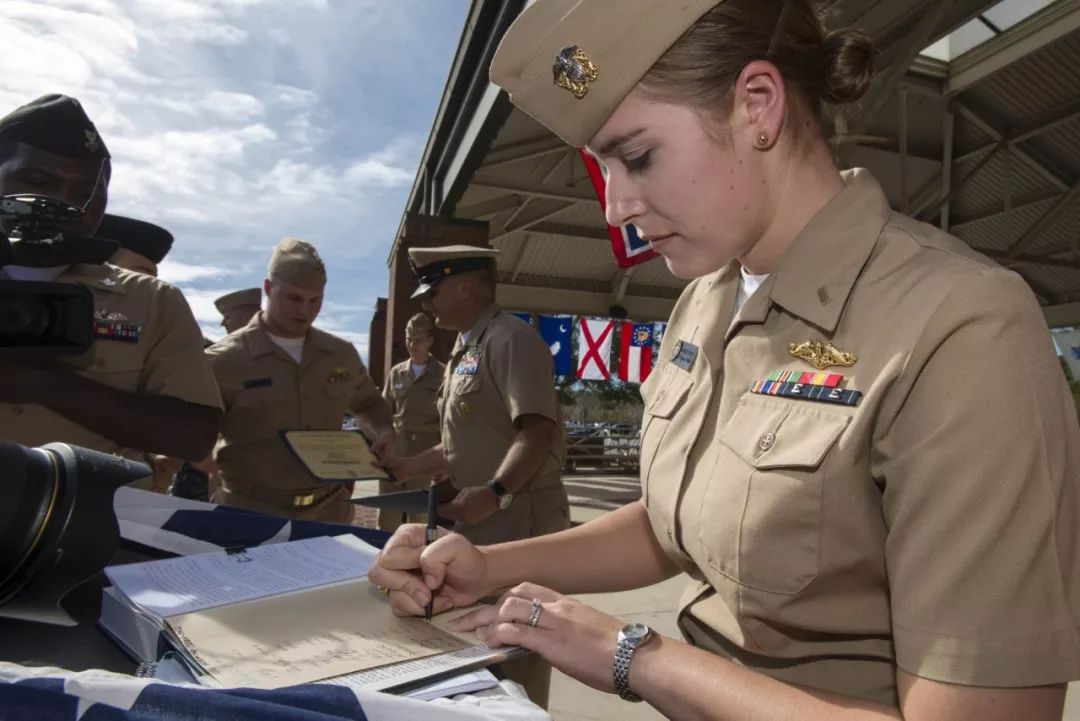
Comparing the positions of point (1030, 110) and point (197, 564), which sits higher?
point (1030, 110)

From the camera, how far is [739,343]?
1.00 meters

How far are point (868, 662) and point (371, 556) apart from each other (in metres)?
0.69

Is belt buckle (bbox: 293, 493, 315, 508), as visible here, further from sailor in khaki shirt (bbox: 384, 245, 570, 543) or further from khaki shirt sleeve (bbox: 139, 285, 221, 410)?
khaki shirt sleeve (bbox: 139, 285, 221, 410)

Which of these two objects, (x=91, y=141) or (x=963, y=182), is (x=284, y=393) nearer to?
(x=91, y=141)

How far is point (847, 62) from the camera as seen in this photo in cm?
97

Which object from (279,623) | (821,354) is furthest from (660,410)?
(279,623)

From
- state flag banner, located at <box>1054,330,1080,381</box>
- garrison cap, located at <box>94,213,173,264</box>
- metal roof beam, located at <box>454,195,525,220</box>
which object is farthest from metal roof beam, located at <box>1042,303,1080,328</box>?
garrison cap, located at <box>94,213,173,264</box>

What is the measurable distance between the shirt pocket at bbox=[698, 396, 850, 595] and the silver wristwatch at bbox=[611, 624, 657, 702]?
12 centimetres

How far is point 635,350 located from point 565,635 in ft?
40.1

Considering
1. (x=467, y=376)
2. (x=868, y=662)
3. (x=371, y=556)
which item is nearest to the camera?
(x=868, y=662)

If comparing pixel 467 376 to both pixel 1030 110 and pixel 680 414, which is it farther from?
pixel 1030 110

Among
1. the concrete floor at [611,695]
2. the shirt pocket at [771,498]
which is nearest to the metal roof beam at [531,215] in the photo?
the concrete floor at [611,695]

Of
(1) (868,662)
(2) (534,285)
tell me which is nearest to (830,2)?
(1) (868,662)

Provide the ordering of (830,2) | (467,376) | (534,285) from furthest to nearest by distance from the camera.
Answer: (534,285) < (830,2) < (467,376)
